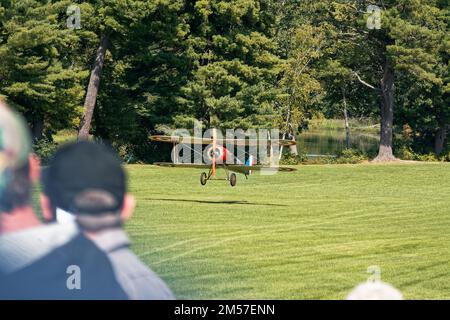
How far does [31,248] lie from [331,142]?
89.9 m

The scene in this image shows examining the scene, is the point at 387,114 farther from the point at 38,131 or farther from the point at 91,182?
the point at 91,182

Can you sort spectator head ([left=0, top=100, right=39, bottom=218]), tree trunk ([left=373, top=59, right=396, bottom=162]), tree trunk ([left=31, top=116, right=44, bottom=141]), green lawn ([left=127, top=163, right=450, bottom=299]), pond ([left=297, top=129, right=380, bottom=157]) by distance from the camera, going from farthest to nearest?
pond ([left=297, top=129, right=380, bottom=157]), tree trunk ([left=373, top=59, right=396, bottom=162]), green lawn ([left=127, top=163, right=450, bottom=299]), tree trunk ([left=31, top=116, right=44, bottom=141]), spectator head ([left=0, top=100, right=39, bottom=218])

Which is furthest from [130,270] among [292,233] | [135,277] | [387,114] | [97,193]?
[387,114]

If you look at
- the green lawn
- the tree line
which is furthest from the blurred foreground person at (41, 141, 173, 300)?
the tree line

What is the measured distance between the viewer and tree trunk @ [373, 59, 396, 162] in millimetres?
65250

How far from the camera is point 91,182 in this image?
1.86 m

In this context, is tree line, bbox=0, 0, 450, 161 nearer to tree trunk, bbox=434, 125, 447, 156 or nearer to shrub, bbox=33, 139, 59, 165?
tree trunk, bbox=434, 125, 447, 156

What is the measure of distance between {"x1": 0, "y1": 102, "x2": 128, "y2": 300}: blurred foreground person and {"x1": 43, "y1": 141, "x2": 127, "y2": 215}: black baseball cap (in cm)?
6

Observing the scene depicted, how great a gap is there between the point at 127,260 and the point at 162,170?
51.6 meters

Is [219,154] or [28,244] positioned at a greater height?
[28,244]

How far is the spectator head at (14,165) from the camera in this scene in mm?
1845

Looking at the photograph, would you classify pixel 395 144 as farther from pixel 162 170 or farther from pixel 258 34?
pixel 162 170

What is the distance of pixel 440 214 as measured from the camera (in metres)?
34.8

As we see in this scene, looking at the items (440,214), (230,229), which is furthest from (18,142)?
(440,214)
